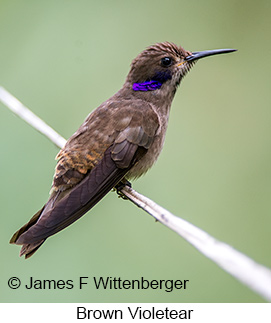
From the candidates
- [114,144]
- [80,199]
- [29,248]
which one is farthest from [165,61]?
[29,248]

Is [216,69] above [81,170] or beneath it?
above

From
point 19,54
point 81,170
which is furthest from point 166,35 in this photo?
point 81,170

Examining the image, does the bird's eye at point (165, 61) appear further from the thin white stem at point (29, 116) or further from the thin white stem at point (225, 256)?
the thin white stem at point (225, 256)

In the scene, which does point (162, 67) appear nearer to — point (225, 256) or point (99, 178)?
point (99, 178)

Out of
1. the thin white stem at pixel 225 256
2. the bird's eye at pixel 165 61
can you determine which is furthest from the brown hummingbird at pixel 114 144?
the thin white stem at pixel 225 256

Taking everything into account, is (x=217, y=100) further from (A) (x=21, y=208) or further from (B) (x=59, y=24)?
(A) (x=21, y=208)

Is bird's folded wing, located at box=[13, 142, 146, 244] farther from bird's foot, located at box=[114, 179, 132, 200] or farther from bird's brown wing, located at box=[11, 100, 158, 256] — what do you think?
bird's foot, located at box=[114, 179, 132, 200]

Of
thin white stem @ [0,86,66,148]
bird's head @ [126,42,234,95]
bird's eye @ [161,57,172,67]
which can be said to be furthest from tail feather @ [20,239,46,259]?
bird's eye @ [161,57,172,67]
